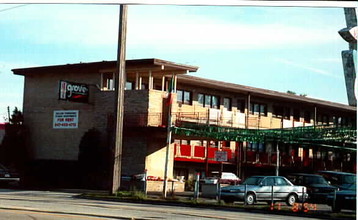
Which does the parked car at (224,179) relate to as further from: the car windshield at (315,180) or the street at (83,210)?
the car windshield at (315,180)

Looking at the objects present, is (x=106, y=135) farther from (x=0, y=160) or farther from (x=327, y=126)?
(x=327, y=126)

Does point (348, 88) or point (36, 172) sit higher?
point (348, 88)

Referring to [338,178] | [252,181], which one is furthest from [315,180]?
[252,181]

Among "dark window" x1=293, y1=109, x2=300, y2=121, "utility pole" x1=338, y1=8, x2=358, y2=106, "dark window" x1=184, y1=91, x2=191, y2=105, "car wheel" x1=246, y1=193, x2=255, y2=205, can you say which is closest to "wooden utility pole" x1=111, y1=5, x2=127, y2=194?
"dark window" x1=184, y1=91, x2=191, y2=105

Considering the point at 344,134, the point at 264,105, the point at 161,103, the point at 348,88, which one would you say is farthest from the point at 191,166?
the point at 348,88

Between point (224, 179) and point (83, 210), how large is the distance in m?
3.13

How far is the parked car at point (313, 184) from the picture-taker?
9.41 m

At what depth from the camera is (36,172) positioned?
33.9ft

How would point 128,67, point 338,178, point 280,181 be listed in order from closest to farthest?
point 338,178 → point 280,181 → point 128,67

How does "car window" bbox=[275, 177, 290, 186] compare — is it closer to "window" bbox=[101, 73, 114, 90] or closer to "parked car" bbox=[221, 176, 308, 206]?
"parked car" bbox=[221, 176, 308, 206]

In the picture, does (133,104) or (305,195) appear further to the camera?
(133,104)

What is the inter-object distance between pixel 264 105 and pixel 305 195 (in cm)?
152

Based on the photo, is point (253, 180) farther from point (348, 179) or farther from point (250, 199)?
point (348, 179)

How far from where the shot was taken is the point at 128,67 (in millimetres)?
10359
